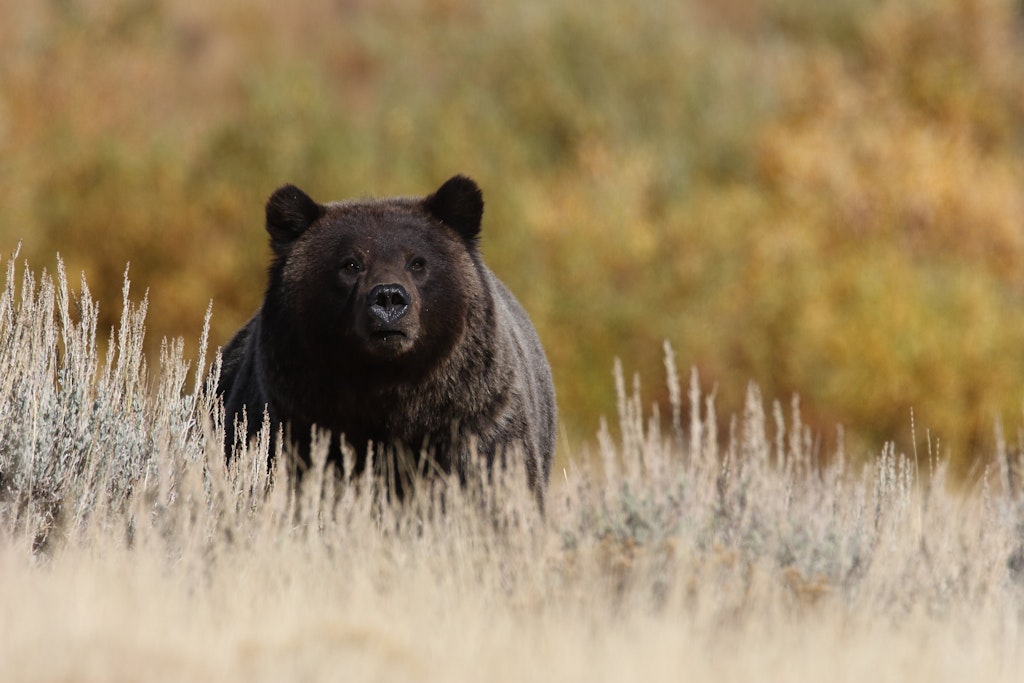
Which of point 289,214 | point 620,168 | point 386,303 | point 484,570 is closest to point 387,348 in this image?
point 386,303

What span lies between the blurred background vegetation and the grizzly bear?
929 cm

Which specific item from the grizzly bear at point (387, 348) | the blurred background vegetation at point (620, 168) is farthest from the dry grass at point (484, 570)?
the blurred background vegetation at point (620, 168)

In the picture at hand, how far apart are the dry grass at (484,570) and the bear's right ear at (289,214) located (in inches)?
33.6

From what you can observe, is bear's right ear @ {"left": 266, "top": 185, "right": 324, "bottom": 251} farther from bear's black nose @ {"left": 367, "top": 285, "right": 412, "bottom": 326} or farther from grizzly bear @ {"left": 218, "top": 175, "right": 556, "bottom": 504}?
bear's black nose @ {"left": 367, "top": 285, "right": 412, "bottom": 326}

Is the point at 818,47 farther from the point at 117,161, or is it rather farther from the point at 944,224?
the point at 117,161

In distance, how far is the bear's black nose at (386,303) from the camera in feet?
21.5

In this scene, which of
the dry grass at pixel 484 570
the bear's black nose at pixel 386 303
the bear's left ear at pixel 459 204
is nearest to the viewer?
the dry grass at pixel 484 570

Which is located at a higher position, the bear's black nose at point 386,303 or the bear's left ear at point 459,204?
the bear's left ear at point 459,204

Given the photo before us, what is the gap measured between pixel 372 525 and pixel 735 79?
2101 cm

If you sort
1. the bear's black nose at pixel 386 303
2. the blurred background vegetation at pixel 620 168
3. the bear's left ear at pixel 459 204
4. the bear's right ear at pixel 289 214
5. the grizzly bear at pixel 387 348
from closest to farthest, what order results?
the bear's black nose at pixel 386 303
the grizzly bear at pixel 387 348
the bear's right ear at pixel 289 214
the bear's left ear at pixel 459 204
the blurred background vegetation at pixel 620 168

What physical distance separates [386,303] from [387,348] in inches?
8.4

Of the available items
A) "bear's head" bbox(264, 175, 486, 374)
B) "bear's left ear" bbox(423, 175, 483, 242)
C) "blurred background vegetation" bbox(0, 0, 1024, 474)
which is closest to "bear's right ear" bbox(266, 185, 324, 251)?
"bear's head" bbox(264, 175, 486, 374)

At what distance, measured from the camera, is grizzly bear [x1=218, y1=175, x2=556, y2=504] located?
6.81 meters

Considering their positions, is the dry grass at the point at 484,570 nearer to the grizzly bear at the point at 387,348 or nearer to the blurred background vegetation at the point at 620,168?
the grizzly bear at the point at 387,348
